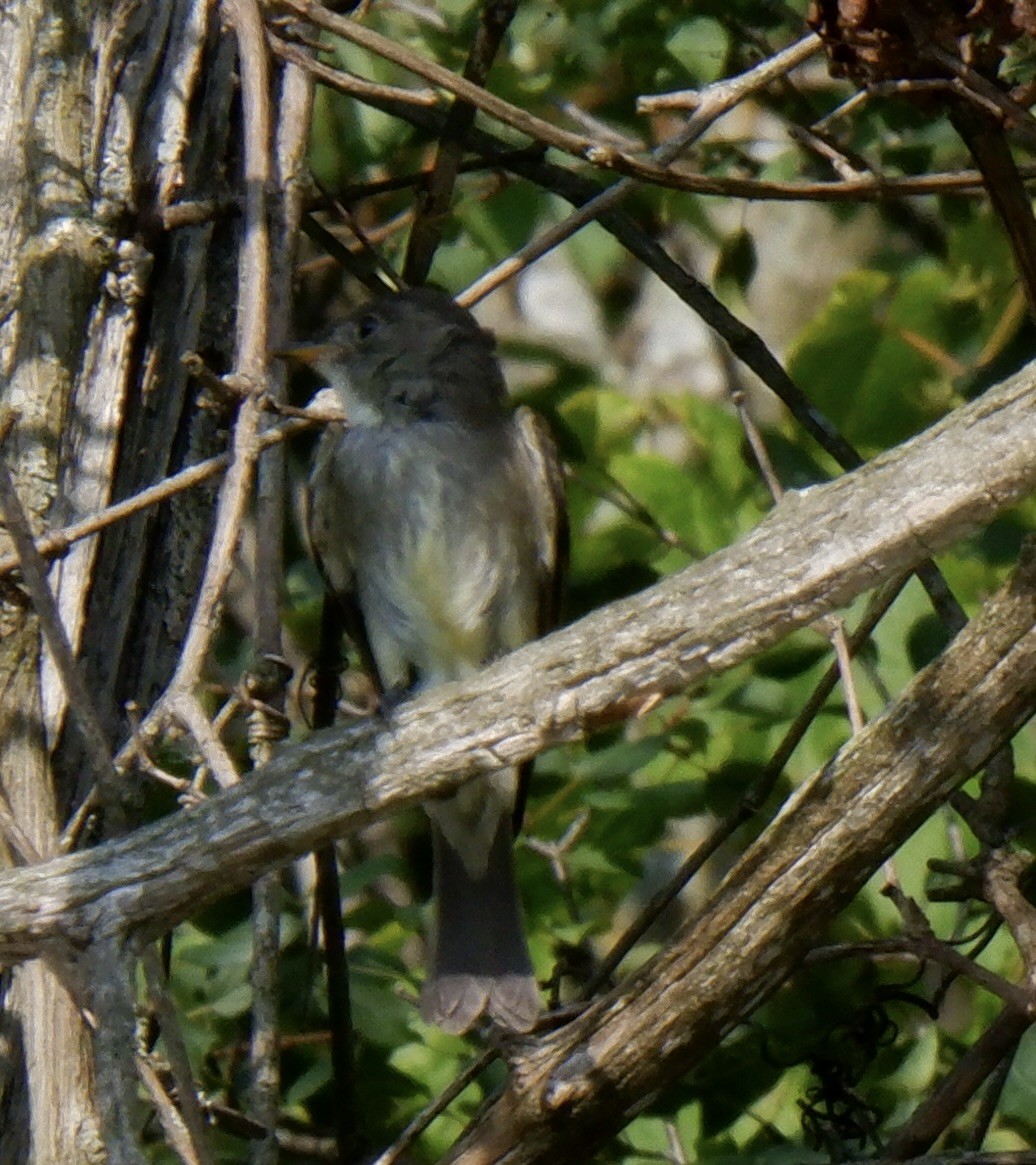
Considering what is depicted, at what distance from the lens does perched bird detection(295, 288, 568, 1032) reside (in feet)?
13.5

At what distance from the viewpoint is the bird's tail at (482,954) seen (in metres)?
3.84

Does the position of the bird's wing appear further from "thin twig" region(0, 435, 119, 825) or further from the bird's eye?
"thin twig" region(0, 435, 119, 825)

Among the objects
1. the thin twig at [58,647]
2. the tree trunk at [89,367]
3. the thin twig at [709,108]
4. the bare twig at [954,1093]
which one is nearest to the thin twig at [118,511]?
the tree trunk at [89,367]

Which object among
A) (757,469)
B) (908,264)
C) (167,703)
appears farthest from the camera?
(908,264)

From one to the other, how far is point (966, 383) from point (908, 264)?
169 cm

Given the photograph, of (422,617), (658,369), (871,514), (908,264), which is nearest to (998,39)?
(871,514)

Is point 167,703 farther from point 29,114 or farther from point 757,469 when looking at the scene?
point 757,469

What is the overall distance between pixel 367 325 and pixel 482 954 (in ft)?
4.24

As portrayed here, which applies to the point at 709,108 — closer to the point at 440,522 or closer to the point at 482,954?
the point at 440,522

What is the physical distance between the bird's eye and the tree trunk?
104cm

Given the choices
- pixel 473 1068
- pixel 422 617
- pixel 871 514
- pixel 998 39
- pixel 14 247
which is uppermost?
pixel 998 39

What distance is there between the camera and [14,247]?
2875 millimetres

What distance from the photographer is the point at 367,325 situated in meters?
4.23

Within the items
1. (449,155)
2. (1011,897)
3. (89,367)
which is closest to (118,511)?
(89,367)
